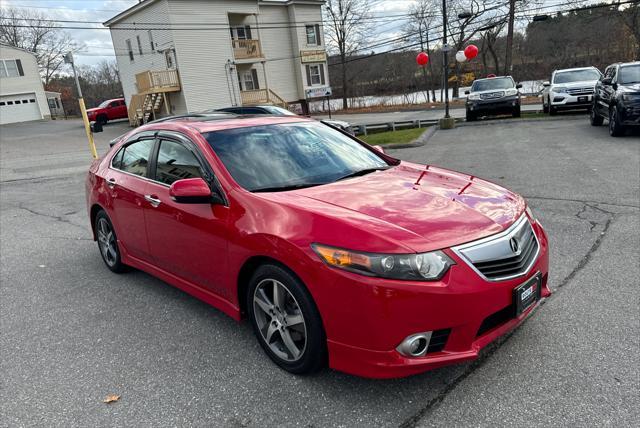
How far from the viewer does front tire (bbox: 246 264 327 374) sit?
2.79 m

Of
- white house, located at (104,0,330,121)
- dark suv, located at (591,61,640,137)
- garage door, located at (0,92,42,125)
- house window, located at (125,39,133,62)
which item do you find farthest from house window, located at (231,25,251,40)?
Result: dark suv, located at (591,61,640,137)

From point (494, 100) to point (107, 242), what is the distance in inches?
670

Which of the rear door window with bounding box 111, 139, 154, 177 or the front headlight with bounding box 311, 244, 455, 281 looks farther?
the rear door window with bounding box 111, 139, 154, 177

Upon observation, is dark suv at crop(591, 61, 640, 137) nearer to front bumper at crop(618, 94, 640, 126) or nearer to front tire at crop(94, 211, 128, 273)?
front bumper at crop(618, 94, 640, 126)

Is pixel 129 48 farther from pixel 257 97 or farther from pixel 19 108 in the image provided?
pixel 19 108

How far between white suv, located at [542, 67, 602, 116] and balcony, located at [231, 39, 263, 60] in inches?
825

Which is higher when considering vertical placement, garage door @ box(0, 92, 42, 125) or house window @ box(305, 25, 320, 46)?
house window @ box(305, 25, 320, 46)

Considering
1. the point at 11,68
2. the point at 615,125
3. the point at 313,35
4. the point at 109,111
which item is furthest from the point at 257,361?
the point at 11,68

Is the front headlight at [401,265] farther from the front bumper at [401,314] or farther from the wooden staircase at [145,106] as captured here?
the wooden staircase at [145,106]

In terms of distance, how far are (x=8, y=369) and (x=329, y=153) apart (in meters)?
2.84

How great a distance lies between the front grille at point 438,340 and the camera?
258 cm

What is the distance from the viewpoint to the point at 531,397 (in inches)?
106

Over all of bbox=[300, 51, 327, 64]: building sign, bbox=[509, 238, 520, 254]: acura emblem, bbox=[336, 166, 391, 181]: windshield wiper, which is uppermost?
bbox=[300, 51, 327, 64]: building sign

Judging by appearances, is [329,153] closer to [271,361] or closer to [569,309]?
[271,361]
